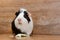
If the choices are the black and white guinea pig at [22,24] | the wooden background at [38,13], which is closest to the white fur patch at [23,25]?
the black and white guinea pig at [22,24]

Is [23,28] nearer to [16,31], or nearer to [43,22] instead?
[16,31]

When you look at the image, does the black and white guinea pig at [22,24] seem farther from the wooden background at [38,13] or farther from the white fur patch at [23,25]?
the wooden background at [38,13]

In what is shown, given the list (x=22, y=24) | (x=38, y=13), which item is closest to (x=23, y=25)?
(x=22, y=24)

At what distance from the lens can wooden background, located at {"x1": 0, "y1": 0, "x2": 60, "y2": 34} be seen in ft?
4.76

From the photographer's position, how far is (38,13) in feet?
4.93

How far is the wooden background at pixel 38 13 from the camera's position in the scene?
145 cm

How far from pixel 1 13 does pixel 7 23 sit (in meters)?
0.12

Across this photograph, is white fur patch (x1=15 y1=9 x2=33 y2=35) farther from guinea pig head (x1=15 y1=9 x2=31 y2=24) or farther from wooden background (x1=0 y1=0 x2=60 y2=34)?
wooden background (x1=0 y1=0 x2=60 y2=34)

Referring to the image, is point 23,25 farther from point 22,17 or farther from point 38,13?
point 38,13

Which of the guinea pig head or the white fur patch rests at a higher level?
the guinea pig head

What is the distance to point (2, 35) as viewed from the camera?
4.70 ft

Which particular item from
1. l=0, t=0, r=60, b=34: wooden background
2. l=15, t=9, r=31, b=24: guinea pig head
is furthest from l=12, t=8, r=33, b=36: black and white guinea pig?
l=0, t=0, r=60, b=34: wooden background

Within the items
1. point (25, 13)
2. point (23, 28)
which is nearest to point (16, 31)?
point (23, 28)

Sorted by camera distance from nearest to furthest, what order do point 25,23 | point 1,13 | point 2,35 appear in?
point 25,23, point 2,35, point 1,13
